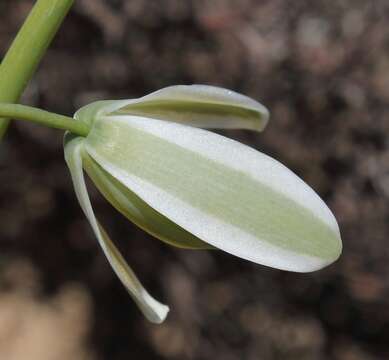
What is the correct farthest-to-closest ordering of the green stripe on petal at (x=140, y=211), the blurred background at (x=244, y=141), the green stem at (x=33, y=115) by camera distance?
the blurred background at (x=244, y=141), the green stripe on petal at (x=140, y=211), the green stem at (x=33, y=115)

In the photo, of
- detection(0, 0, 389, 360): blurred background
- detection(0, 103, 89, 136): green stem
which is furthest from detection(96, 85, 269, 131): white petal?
detection(0, 0, 389, 360): blurred background

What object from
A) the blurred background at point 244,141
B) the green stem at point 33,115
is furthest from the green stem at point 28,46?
the blurred background at point 244,141

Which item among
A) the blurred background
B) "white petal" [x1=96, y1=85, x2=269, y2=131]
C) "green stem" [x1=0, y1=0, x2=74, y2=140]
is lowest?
the blurred background

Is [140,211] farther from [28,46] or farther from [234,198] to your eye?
[28,46]

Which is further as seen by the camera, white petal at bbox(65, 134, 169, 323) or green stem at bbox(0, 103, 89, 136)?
white petal at bbox(65, 134, 169, 323)

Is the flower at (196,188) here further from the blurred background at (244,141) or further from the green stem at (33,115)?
the blurred background at (244,141)

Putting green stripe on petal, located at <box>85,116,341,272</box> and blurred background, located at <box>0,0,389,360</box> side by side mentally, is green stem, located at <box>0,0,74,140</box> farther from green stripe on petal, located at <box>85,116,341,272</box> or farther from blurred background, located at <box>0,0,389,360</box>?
blurred background, located at <box>0,0,389,360</box>
